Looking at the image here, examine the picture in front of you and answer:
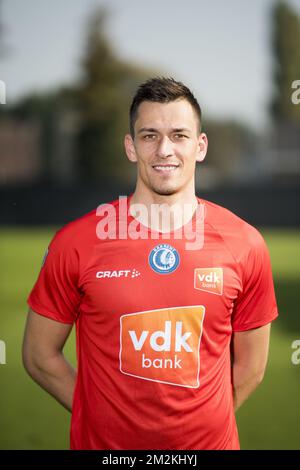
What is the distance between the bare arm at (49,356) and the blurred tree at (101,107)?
57.9 m

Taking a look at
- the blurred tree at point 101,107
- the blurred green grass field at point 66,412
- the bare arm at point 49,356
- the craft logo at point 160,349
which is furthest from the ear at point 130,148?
the blurred tree at point 101,107

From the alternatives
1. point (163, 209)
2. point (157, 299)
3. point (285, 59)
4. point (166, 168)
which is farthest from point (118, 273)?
point (285, 59)

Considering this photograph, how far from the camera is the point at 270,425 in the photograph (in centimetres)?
689

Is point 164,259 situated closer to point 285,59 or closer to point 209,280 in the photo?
point 209,280

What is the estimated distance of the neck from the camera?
3.31 meters

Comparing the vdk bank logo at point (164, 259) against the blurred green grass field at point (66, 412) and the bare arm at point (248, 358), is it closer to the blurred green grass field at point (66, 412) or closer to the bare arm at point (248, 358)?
the bare arm at point (248, 358)

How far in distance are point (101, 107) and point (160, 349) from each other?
61715 millimetres

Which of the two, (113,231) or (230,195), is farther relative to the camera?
(230,195)

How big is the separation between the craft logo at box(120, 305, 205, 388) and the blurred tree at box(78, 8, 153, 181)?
58.3 metres

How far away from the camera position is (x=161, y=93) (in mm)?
3264

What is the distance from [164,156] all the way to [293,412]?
15.9 feet

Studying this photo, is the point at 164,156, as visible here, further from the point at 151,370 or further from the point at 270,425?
the point at 270,425

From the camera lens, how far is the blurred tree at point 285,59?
7144 cm

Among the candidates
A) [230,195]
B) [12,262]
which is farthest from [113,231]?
[230,195]
